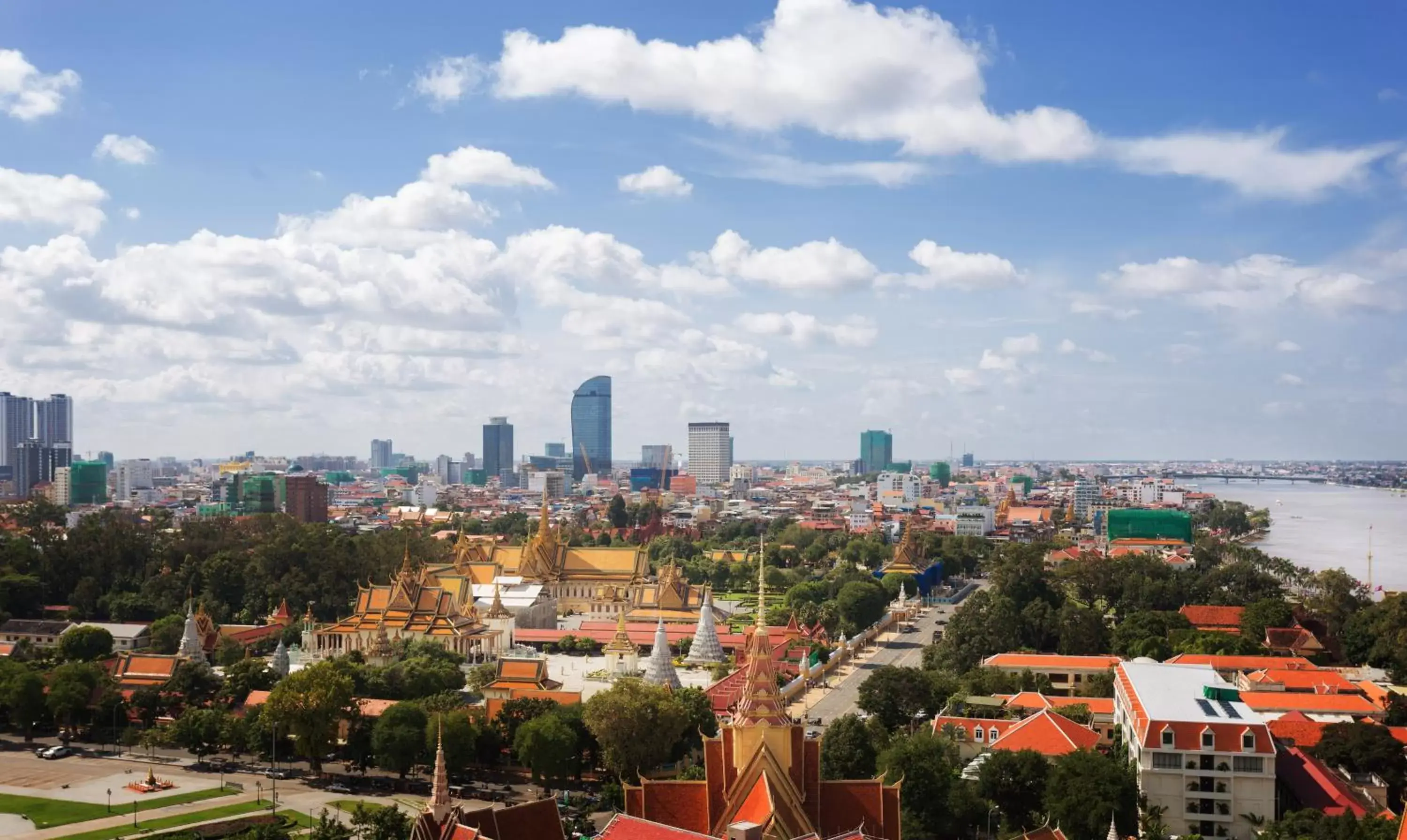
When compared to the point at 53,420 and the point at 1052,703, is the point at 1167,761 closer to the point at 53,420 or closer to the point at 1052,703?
the point at 1052,703

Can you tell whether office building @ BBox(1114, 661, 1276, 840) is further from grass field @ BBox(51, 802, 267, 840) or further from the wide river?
the wide river

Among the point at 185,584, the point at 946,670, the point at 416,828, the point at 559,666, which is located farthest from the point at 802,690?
the point at 185,584

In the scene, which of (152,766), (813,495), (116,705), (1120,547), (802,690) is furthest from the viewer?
(813,495)

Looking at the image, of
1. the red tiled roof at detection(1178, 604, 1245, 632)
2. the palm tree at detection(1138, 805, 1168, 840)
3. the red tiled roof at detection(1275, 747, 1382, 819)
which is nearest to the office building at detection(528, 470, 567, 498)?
the red tiled roof at detection(1178, 604, 1245, 632)

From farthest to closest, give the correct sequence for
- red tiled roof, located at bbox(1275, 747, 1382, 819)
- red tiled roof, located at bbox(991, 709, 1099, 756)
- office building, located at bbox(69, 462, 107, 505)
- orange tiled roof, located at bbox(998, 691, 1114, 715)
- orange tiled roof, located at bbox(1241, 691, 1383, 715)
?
office building, located at bbox(69, 462, 107, 505)
orange tiled roof, located at bbox(1241, 691, 1383, 715)
orange tiled roof, located at bbox(998, 691, 1114, 715)
red tiled roof, located at bbox(991, 709, 1099, 756)
red tiled roof, located at bbox(1275, 747, 1382, 819)

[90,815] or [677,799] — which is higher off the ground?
[677,799]

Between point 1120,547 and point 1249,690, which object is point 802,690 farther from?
point 1120,547
